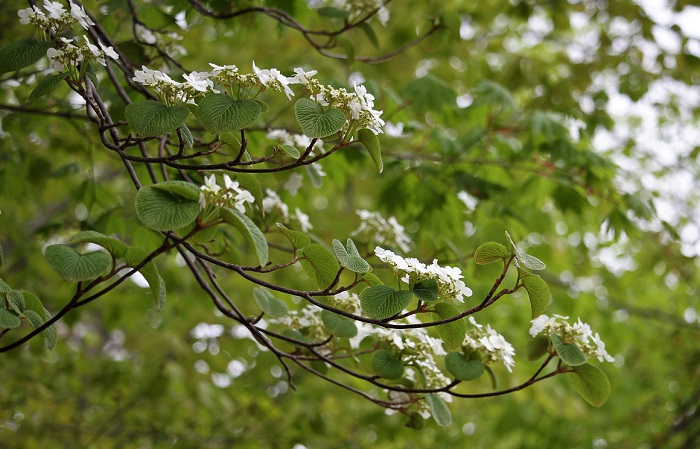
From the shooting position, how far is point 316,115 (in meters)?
1.20

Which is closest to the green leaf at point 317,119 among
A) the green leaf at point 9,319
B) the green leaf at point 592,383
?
the green leaf at point 9,319

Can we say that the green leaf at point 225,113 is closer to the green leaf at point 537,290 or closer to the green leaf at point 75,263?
the green leaf at point 75,263

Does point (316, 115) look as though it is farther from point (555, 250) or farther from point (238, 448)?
point (555, 250)

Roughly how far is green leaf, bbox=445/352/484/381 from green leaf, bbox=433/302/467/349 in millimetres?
102

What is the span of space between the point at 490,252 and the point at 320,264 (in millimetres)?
325

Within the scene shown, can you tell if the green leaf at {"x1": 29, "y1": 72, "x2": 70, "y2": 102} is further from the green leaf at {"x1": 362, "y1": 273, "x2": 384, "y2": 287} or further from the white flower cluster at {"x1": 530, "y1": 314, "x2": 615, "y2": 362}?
the white flower cluster at {"x1": 530, "y1": 314, "x2": 615, "y2": 362}

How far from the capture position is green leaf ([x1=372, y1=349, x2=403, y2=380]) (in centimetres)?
146

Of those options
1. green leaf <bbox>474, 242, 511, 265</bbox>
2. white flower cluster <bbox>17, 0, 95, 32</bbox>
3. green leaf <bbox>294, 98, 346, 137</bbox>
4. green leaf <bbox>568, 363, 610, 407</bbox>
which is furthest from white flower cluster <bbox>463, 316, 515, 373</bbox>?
white flower cluster <bbox>17, 0, 95, 32</bbox>

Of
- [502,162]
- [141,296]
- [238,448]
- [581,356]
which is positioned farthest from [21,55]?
[238,448]

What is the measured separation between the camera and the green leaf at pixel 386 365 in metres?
1.46

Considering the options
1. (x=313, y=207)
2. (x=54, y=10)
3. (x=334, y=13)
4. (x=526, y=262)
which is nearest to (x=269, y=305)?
(x=526, y=262)

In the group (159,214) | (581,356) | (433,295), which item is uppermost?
(159,214)

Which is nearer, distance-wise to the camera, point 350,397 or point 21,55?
point 21,55

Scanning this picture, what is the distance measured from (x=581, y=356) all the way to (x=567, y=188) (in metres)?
1.50
